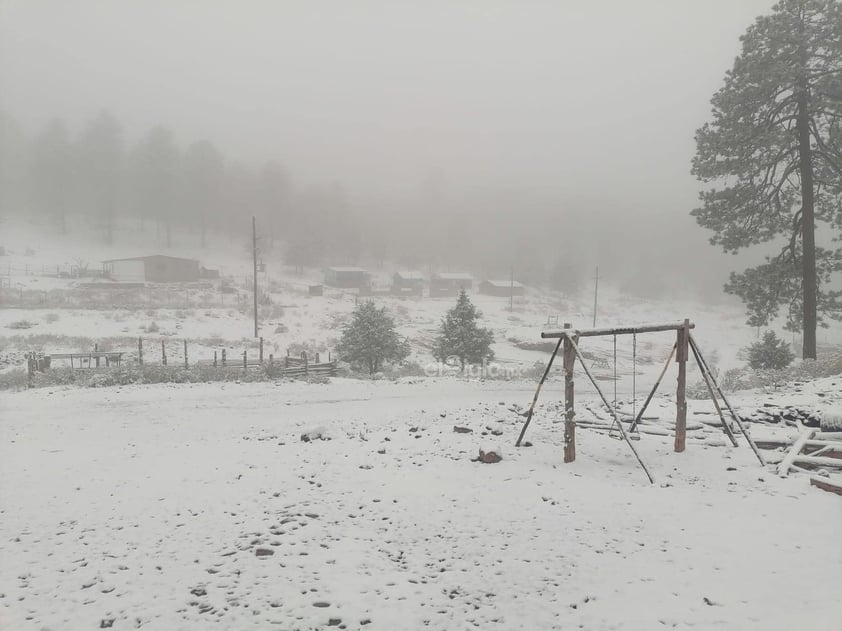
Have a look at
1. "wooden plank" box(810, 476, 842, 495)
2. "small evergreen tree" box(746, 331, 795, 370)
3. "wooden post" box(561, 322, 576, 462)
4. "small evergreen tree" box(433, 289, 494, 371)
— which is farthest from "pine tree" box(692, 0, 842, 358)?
"small evergreen tree" box(433, 289, 494, 371)

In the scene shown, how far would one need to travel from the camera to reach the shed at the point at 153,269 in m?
51.4

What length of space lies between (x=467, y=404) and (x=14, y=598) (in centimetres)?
1200

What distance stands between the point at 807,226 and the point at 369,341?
20.6m

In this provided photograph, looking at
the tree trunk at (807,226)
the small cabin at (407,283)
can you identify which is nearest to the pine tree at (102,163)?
the small cabin at (407,283)

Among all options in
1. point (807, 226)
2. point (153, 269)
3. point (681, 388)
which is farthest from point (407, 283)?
point (681, 388)

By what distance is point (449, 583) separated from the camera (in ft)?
16.9

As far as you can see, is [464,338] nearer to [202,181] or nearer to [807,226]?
[807,226]

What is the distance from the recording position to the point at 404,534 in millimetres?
6375

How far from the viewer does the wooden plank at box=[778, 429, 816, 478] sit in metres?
7.83

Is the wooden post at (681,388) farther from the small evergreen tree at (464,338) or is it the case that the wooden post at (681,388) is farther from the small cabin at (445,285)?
the small cabin at (445,285)

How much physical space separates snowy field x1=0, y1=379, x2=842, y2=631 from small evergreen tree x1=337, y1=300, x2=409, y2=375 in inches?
583

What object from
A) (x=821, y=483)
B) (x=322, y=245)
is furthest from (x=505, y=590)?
(x=322, y=245)

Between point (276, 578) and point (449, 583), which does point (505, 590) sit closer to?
point (449, 583)

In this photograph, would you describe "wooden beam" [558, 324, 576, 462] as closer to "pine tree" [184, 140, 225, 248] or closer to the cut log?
the cut log
